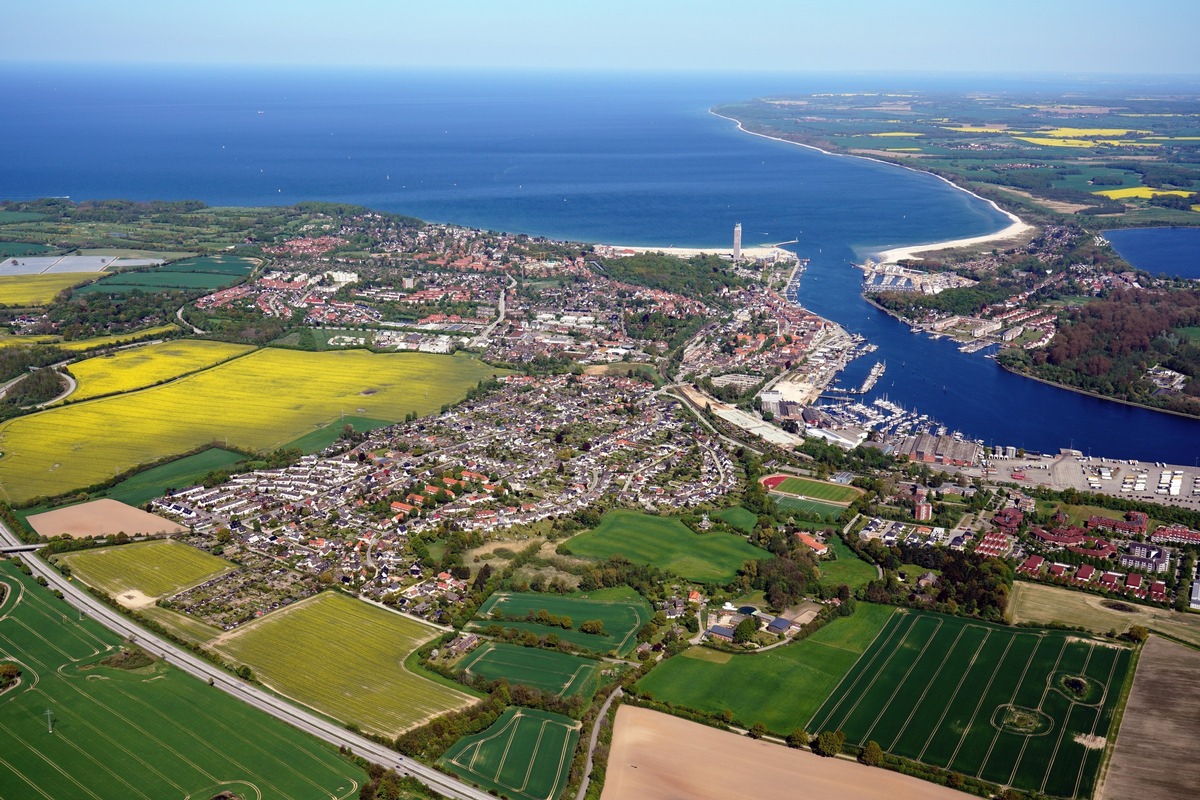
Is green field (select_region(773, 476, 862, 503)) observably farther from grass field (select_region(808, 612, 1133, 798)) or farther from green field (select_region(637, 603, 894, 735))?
green field (select_region(637, 603, 894, 735))

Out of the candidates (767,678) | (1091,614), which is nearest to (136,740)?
(767,678)

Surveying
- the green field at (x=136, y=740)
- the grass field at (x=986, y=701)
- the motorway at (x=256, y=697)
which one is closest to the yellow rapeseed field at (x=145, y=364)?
the motorway at (x=256, y=697)

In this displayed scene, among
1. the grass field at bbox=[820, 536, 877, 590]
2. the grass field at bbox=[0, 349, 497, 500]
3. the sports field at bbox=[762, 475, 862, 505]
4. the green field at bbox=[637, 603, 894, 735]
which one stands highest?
the grass field at bbox=[0, 349, 497, 500]

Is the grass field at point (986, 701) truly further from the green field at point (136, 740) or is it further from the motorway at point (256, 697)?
the green field at point (136, 740)

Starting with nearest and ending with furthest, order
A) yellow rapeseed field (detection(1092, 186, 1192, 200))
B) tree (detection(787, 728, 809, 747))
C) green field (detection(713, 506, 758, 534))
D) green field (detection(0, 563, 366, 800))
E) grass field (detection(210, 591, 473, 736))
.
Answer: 1. green field (detection(0, 563, 366, 800))
2. tree (detection(787, 728, 809, 747))
3. grass field (detection(210, 591, 473, 736))
4. green field (detection(713, 506, 758, 534))
5. yellow rapeseed field (detection(1092, 186, 1192, 200))

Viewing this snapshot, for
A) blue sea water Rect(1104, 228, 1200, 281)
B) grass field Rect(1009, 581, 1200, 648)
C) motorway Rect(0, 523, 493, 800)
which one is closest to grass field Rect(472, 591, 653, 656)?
motorway Rect(0, 523, 493, 800)

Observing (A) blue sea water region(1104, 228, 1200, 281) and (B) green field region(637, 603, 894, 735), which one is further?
(A) blue sea water region(1104, 228, 1200, 281)

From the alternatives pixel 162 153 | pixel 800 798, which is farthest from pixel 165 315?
pixel 162 153

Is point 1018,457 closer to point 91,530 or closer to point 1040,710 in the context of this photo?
point 1040,710
